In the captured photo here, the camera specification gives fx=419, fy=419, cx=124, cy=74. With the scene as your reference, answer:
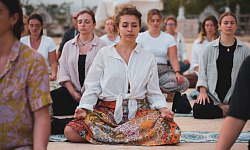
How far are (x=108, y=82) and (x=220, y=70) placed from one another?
1.93 metres

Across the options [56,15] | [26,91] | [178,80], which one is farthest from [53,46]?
[56,15]

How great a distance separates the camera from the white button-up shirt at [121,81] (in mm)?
4293

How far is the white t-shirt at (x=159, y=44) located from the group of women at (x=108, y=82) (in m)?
0.02

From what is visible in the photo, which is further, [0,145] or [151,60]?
[151,60]

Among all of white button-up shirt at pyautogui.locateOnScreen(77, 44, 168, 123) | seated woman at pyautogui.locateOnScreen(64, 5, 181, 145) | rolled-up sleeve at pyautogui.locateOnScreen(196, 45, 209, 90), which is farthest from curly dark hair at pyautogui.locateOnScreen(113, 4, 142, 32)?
rolled-up sleeve at pyautogui.locateOnScreen(196, 45, 209, 90)

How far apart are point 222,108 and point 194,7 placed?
38590 mm

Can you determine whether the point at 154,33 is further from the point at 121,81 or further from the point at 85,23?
the point at 121,81

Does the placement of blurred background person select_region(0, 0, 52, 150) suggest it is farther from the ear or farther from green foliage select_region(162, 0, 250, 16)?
green foliage select_region(162, 0, 250, 16)

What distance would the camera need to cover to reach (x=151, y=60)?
4.41 meters

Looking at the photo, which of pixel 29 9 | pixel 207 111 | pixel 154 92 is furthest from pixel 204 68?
pixel 29 9

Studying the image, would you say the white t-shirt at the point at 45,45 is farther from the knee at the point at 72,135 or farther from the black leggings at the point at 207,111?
the knee at the point at 72,135

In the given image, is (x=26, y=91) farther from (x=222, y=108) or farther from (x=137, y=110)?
(x=222, y=108)

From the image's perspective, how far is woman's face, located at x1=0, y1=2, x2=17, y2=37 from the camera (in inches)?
85.4

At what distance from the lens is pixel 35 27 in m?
6.62
